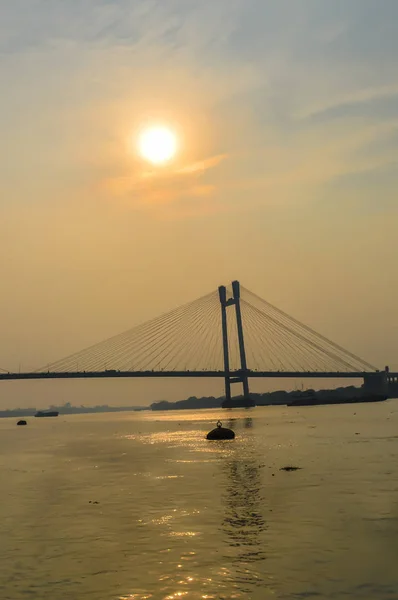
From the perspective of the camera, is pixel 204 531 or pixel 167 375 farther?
pixel 167 375

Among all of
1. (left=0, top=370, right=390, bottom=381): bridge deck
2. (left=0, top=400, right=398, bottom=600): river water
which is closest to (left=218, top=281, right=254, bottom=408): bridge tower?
(left=0, top=370, right=390, bottom=381): bridge deck

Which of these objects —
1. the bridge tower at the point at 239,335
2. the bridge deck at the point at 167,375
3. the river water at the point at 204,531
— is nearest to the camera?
the river water at the point at 204,531

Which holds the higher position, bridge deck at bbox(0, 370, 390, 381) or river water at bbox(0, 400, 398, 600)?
bridge deck at bbox(0, 370, 390, 381)

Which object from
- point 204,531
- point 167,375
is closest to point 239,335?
point 167,375

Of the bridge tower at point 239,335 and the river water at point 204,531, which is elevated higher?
the bridge tower at point 239,335

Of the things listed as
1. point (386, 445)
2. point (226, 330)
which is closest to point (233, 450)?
point (386, 445)

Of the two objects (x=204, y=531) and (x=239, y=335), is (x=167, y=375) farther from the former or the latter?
(x=204, y=531)

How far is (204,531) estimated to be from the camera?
22859 mm

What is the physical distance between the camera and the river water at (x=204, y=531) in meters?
16.5

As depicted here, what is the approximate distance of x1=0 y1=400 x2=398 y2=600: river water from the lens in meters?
16.5

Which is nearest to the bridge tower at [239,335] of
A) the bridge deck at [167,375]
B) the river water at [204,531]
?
the bridge deck at [167,375]

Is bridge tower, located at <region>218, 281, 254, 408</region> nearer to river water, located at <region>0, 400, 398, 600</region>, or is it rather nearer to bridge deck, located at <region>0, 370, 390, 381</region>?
bridge deck, located at <region>0, 370, 390, 381</region>

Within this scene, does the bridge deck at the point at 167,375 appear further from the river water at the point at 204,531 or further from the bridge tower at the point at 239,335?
the river water at the point at 204,531

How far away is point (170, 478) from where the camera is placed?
129ft
